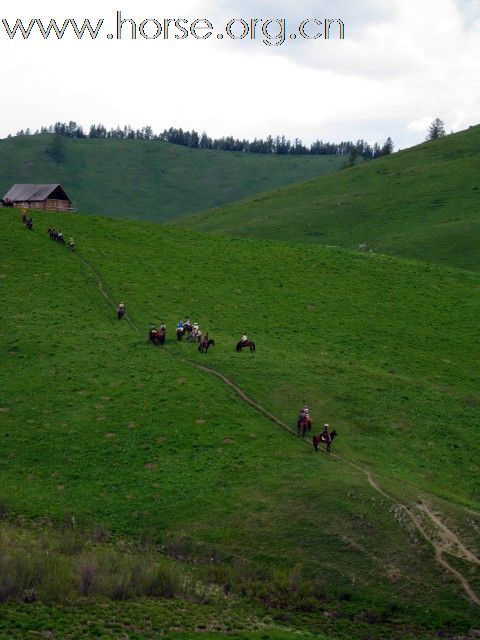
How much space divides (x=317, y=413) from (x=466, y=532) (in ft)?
Answer: 48.8

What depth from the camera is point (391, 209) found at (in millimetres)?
124750

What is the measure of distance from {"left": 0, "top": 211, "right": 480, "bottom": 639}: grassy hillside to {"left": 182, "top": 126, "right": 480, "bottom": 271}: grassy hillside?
25.3 metres

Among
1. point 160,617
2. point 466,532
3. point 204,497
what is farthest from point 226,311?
point 160,617

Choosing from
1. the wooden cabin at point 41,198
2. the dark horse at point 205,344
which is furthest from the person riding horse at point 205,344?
the wooden cabin at point 41,198

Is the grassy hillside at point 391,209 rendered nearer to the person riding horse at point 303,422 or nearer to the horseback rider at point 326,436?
the person riding horse at point 303,422

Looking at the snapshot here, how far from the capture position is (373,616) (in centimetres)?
3250

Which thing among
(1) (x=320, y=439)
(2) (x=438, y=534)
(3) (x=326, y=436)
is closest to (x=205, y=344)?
(1) (x=320, y=439)

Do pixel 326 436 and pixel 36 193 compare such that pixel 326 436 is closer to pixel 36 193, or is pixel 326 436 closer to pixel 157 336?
pixel 157 336

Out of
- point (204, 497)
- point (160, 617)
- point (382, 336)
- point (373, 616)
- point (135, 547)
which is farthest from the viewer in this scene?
point (382, 336)

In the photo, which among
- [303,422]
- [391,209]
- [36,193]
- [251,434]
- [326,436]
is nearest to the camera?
[326,436]

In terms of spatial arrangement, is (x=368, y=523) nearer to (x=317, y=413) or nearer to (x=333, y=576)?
(x=333, y=576)

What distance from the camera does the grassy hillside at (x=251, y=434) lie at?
3388 centimetres

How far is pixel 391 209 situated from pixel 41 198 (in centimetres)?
5072

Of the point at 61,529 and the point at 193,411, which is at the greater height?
the point at 193,411
